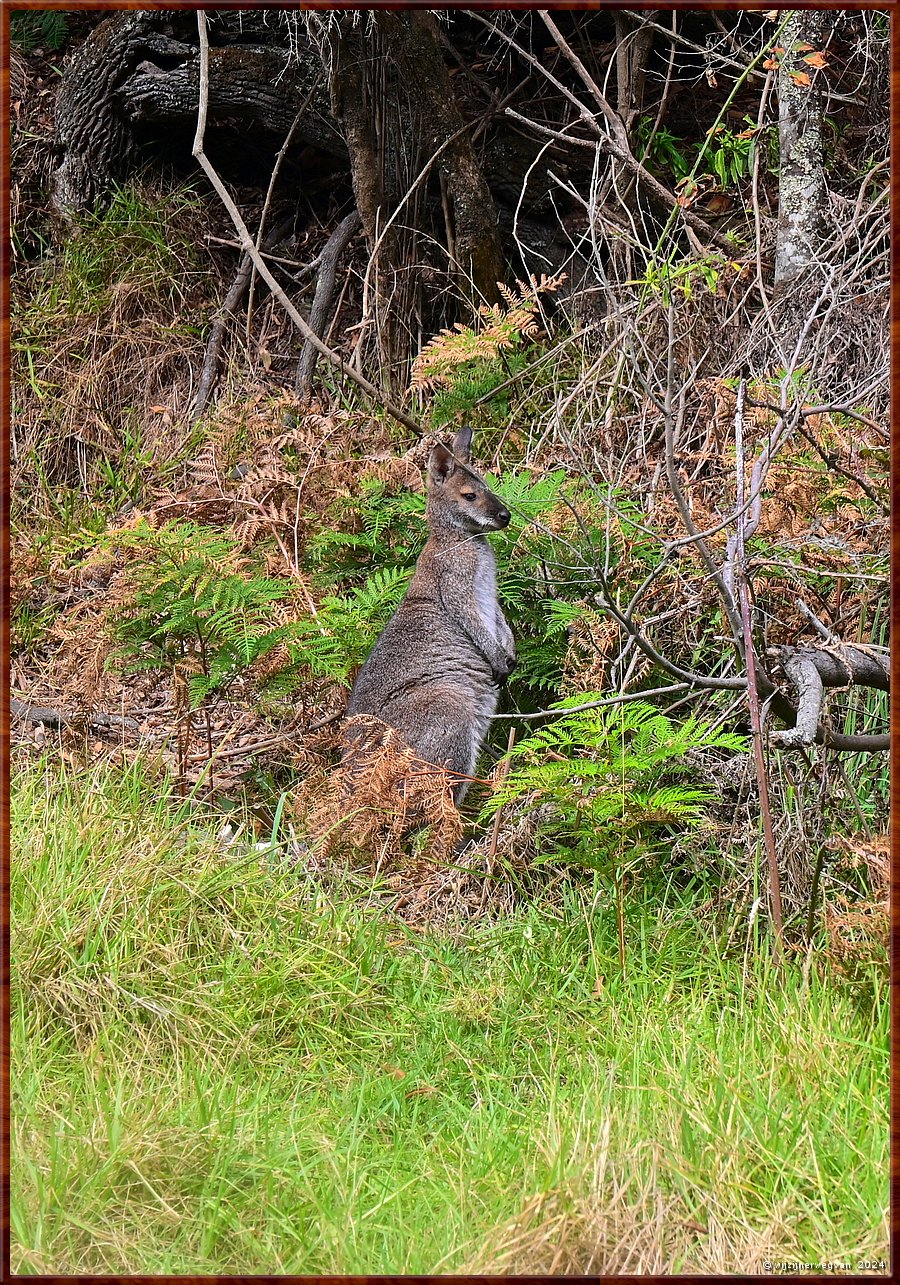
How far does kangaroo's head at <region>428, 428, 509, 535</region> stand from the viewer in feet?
18.6

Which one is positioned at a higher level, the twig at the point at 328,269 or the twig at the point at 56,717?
the twig at the point at 328,269

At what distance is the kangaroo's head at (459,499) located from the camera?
568 centimetres

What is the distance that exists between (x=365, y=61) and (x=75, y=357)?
2.51m

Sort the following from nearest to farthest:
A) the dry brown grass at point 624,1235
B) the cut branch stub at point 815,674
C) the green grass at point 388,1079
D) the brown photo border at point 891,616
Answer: the brown photo border at point 891,616, the dry brown grass at point 624,1235, the green grass at point 388,1079, the cut branch stub at point 815,674

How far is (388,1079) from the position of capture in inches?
139

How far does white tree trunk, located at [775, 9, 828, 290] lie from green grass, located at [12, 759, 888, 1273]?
3.63 meters

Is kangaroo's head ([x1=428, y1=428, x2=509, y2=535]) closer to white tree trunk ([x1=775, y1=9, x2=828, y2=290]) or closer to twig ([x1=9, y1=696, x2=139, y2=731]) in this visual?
twig ([x1=9, y1=696, x2=139, y2=731])

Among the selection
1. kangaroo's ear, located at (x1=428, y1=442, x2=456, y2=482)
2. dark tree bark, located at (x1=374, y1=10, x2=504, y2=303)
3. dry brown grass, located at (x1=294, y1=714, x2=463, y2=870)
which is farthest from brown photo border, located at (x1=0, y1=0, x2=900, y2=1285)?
dark tree bark, located at (x1=374, y1=10, x2=504, y2=303)

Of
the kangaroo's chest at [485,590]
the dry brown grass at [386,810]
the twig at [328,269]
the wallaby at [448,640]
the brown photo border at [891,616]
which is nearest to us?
the brown photo border at [891,616]

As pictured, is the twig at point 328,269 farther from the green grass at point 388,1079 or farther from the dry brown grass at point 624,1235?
the dry brown grass at point 624,1235

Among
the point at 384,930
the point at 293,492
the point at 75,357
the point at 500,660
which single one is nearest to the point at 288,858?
the point at 384,930

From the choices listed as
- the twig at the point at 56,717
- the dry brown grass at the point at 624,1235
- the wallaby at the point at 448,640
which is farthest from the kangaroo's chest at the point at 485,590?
the dry brown grass at the point at 624,1235

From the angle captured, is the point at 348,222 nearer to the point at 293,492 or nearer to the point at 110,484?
the point at 110,484

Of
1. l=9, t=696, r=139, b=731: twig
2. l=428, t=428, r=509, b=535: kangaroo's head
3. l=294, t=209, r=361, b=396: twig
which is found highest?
l=294, t=209, r=361, b=396: twig
